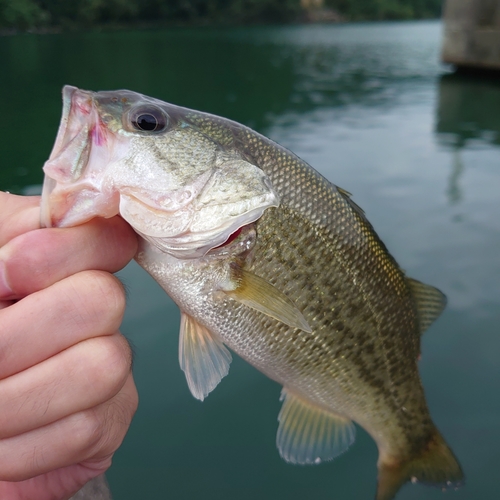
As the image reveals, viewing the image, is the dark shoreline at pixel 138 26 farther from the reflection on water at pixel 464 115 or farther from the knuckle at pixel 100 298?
the knuckle at pixel 100 298

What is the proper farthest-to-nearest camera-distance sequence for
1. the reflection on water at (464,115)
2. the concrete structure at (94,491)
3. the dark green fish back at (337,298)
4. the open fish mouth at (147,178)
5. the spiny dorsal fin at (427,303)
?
the reflection on water at (464,115), the spiny dorsal fin at (427,303), the concrete structure at (94,491), the dark green fish back at (337,298), the open fish mouth at (147,178)

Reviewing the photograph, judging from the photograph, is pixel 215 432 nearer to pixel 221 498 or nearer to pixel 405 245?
pixel 221 498

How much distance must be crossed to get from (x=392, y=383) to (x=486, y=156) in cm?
769

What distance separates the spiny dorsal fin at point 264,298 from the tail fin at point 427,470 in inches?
37.8

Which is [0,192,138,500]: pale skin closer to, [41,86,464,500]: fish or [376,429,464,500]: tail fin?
[41,86,464,500]: fish

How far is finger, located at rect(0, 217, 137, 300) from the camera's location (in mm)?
1095

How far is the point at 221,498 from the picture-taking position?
2691 mm

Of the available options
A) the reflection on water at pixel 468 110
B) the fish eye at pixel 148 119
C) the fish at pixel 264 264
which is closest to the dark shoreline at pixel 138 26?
the reflection on water at pixel 468 110

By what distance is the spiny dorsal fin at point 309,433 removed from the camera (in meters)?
1.90

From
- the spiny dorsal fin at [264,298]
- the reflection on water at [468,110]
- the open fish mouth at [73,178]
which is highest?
the open fish mouth at [73,178]

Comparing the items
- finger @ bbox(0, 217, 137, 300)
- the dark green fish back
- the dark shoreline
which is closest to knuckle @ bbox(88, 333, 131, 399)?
finger @ bbox(0, 217, 137, 300)

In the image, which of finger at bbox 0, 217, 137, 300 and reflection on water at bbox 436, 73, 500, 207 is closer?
finger at bbox 0, 217, 137, 300

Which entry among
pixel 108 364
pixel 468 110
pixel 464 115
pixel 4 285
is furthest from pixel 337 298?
pixel 468 110

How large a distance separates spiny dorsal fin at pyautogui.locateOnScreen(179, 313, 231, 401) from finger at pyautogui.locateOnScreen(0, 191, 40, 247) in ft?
1.86
